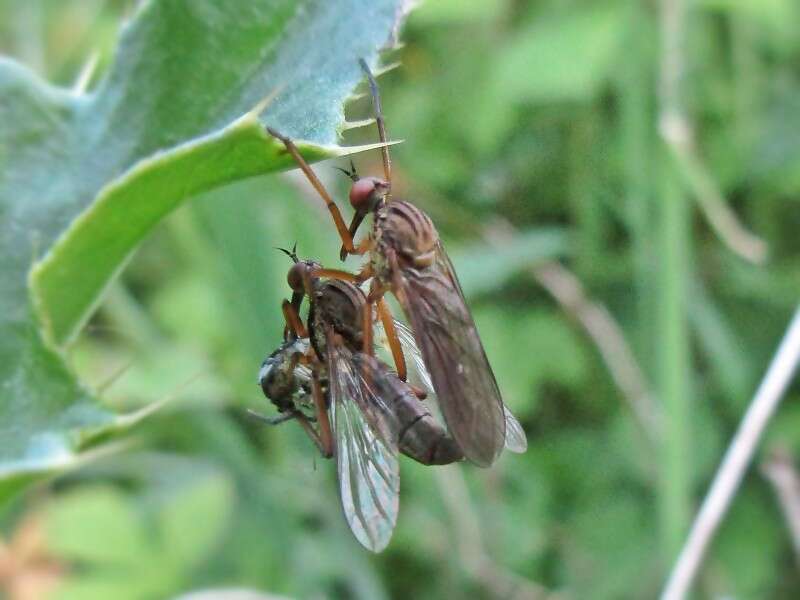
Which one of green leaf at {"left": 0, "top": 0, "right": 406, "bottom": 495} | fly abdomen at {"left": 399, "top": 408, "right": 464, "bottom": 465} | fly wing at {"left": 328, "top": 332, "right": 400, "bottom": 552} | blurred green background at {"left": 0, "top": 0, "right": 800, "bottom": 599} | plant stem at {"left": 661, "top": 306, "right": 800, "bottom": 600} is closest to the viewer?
green leaf at {"left": 0, "top": 0, "right": 406, "bottom": 495}

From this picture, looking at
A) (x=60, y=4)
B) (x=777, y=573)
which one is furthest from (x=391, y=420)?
(x=60, y=4)

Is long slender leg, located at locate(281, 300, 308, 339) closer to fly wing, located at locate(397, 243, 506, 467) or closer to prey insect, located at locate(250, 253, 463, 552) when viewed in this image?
prey insect, located at locate(250, 253, 463, 552)

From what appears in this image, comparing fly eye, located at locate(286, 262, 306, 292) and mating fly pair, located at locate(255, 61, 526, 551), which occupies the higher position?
fly eye, located at locate(286, 262, 306, 292)

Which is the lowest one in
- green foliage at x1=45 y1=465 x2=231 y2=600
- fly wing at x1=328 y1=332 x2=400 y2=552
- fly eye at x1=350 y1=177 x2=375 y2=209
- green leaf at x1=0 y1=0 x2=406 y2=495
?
green foliage at x1=45 y1=465 x2=231 y2=600

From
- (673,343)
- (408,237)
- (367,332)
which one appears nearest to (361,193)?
(408,237)

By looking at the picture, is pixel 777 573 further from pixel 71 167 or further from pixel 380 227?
pixel 71 167

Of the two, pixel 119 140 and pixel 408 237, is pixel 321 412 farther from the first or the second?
pixel 119 140

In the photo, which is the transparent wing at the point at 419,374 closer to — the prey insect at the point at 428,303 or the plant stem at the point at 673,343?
the prey insect at the point at 428,303

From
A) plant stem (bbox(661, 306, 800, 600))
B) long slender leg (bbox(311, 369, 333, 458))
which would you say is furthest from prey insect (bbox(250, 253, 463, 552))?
plant stem (bbox(661, 306, 800, 600))
